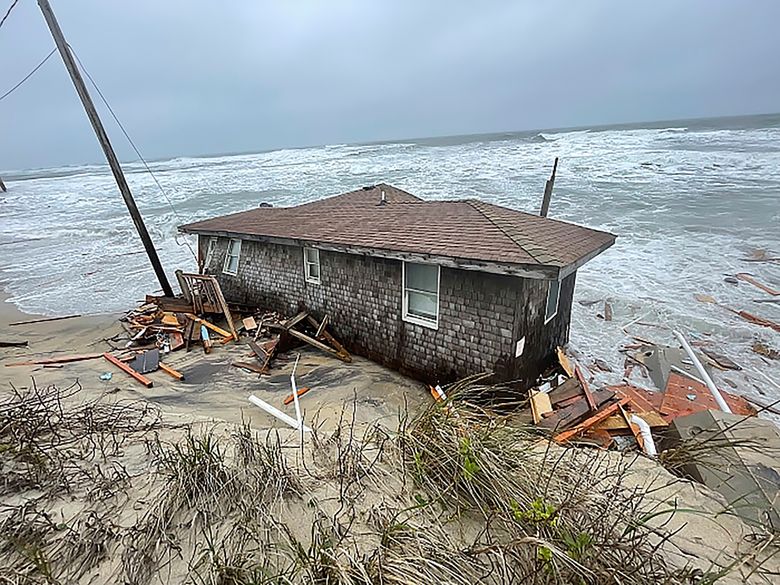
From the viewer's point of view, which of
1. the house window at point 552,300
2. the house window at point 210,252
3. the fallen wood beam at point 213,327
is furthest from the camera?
the house window at point 210,252

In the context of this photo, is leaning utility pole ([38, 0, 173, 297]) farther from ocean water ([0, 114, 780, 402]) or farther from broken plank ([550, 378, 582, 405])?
broken plank ([550, 378, 582, 405])

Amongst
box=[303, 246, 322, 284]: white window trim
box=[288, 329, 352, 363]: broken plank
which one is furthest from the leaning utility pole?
box=[288, 329, 352, 363]: broken plank

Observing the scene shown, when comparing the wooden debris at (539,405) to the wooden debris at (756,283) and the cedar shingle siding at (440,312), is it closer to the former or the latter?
the cedar shingle siding at (440,312)

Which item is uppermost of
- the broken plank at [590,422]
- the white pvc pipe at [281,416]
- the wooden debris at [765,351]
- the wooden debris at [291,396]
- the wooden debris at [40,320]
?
the white pvc pipe at [281,416]

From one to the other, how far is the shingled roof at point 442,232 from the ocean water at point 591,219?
3.54 meters

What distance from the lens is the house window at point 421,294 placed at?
7492 millimetres

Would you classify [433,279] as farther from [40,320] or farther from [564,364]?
[40,320]

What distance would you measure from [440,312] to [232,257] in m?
6.93

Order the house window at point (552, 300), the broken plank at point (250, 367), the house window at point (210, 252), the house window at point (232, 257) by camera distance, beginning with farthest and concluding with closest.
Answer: the house window at point (210, 252), the house window at point (232, 257), the broken plank at point (250, 367), the house window at point (552, 300)

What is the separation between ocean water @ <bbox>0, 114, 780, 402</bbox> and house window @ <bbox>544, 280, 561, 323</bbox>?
2090mm

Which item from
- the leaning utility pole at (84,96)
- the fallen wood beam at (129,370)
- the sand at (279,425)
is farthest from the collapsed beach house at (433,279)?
the fallen wood beam at (129,370)

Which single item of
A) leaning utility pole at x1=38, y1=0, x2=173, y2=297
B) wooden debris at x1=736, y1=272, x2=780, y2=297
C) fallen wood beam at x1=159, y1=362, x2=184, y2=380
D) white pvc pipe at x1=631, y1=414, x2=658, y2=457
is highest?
leaning utility pole at x1=38, y1=0, x2=173, y2=297

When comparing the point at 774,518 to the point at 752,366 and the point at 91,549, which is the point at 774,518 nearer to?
the point at 91,549

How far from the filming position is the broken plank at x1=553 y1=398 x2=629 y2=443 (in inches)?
232
